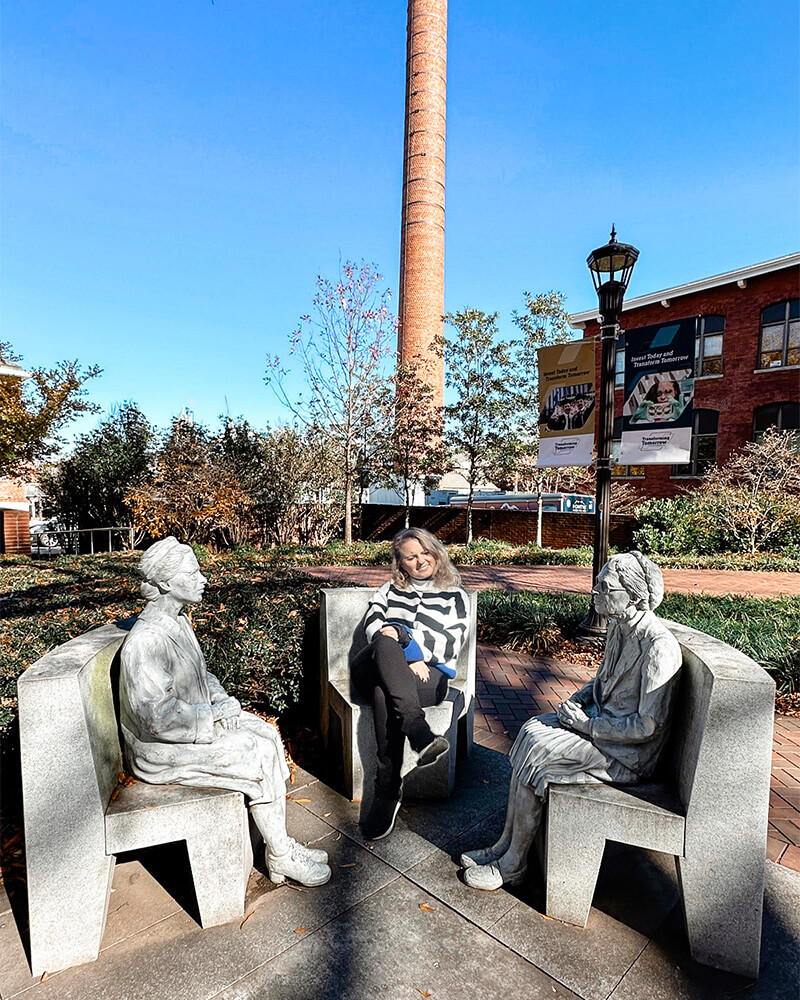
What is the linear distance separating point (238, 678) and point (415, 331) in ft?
71.8

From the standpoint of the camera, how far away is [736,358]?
60.5ft

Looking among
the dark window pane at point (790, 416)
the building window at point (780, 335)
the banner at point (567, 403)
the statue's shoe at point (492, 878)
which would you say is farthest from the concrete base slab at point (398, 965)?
the building window at point (780, 335)

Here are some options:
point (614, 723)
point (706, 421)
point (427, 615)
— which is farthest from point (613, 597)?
point (706, 421)

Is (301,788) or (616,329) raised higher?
(616,329)

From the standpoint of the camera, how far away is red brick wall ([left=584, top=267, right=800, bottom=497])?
1753 centimetres

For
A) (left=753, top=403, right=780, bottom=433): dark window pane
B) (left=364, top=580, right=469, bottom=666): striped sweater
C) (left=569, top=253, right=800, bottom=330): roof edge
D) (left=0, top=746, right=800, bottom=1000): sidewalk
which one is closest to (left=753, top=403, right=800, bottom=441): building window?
(left=753, top=403, right=780, bottom=433): dark window pane

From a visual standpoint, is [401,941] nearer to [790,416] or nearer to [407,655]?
[407,655]

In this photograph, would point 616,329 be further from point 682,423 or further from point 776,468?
point 776,468

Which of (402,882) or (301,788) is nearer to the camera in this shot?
(402,882)

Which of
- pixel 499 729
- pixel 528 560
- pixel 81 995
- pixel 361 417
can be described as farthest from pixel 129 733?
pixel 361 417

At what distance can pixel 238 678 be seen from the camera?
3.22m

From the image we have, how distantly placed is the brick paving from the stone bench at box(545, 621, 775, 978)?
32.1 inches

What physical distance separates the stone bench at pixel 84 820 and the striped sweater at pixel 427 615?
1175 millimetres

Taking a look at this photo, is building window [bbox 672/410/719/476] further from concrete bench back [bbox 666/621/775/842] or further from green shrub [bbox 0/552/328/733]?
concrete bench back [bbox 666/621/775/842]
